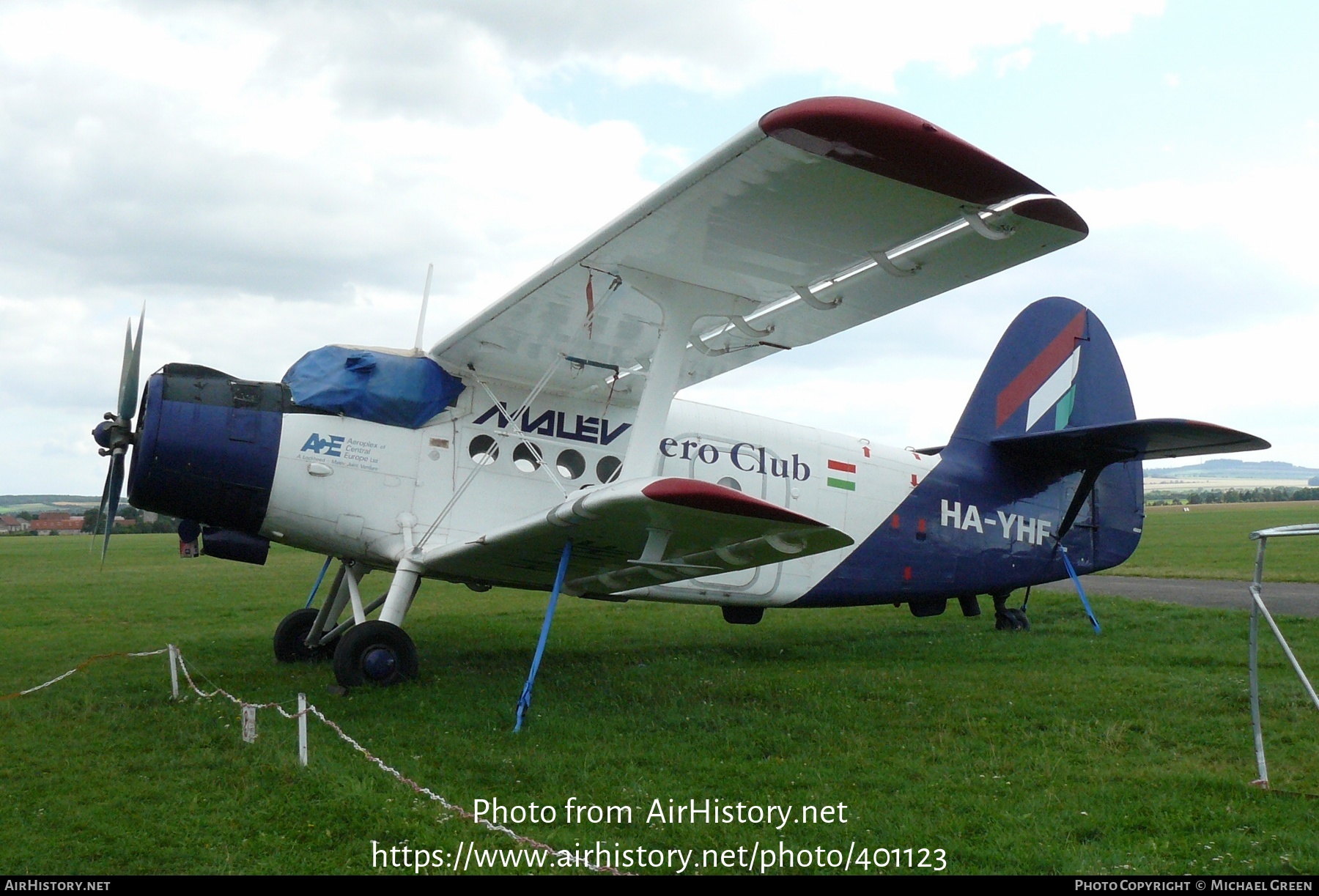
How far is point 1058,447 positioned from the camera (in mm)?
10750

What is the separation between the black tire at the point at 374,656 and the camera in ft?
23.7

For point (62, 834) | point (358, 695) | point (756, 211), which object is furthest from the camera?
point (358, 695)

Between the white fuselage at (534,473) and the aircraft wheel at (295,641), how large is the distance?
5.78 feet

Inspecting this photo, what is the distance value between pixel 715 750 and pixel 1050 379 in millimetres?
7686

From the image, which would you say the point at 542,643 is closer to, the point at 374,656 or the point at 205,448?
the point at 374,656

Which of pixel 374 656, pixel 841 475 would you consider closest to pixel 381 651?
pixel 374 656

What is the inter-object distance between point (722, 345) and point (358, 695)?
4.31 metres

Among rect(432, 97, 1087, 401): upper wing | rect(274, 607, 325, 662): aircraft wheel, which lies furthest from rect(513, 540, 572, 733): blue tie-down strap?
rect(274, 607, 325, 662): aircraft wheel

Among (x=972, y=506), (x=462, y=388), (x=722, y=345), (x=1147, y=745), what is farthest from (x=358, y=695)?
(x=972, y=506)

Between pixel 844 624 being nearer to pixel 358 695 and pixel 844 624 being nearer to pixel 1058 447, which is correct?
pixel 1058 447

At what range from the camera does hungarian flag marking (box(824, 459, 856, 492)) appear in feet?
32.2

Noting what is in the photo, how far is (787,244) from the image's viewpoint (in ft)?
20.2

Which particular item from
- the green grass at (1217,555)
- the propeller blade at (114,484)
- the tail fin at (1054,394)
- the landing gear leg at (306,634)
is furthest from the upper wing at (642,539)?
the tail fin at (1054,394)

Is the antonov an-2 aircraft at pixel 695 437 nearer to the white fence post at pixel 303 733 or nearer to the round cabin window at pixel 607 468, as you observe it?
the round cabin window at pixel 607 468
